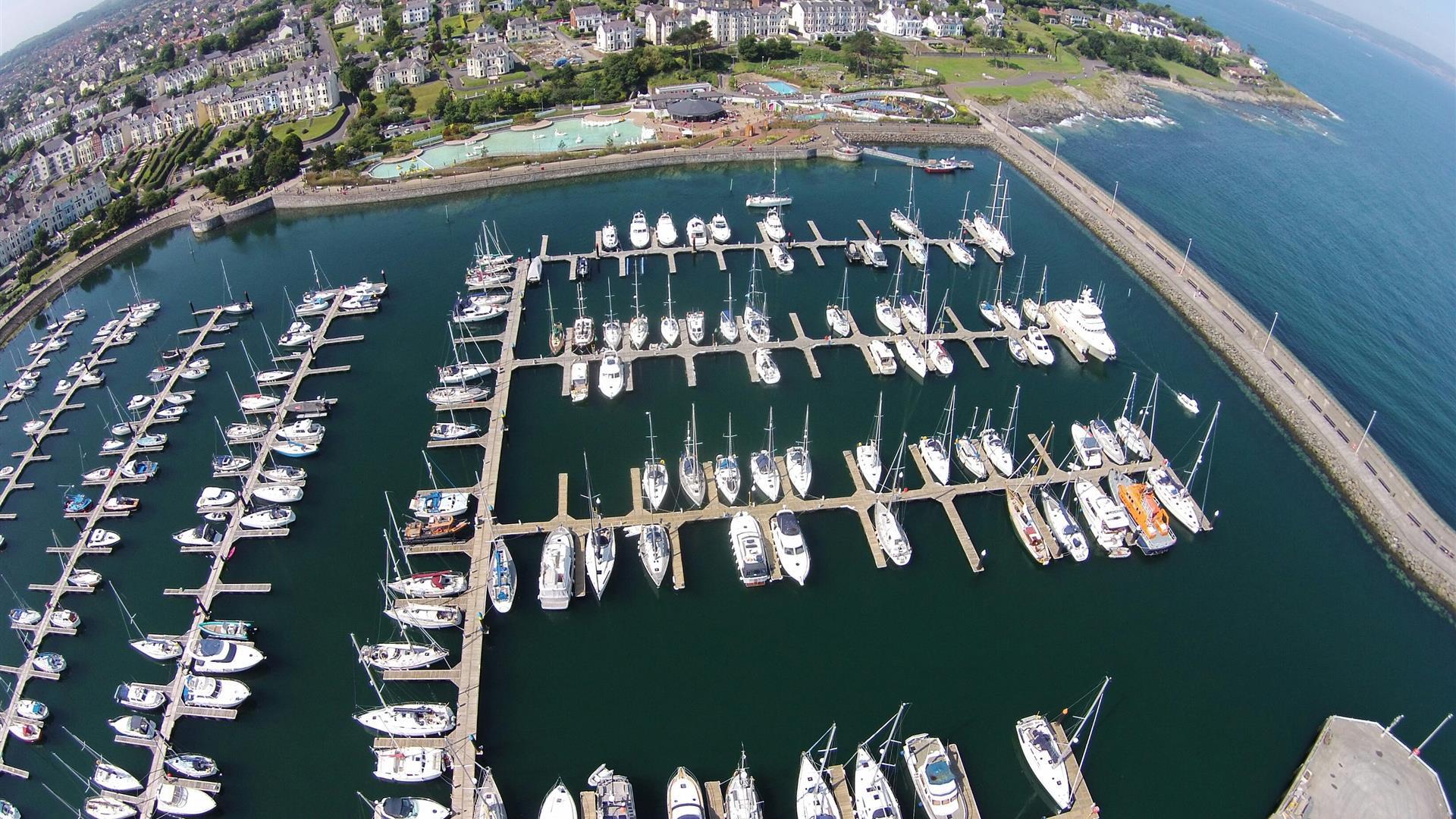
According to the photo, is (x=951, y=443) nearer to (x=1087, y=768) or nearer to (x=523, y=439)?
(x=1087, y=768)

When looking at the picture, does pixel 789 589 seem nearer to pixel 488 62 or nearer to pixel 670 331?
pixel 670 331

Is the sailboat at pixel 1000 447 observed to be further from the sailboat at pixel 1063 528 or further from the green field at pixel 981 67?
the green field at pixel 981 67

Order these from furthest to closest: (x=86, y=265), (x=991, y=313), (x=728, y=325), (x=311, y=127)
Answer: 1. (x=311, y=127)
2. (x=86, y=265)
3. (x=991, y=313)
4. (x=728, y=325)

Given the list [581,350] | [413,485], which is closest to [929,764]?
[413,485]

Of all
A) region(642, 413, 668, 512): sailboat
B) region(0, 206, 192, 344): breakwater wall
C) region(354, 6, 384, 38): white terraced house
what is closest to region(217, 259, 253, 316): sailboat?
region(0, 206, 192, 344): breakwater wall

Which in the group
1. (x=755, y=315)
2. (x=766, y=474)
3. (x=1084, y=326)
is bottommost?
(x=766, y=474)

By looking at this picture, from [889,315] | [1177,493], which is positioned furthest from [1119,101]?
[1177,493]
